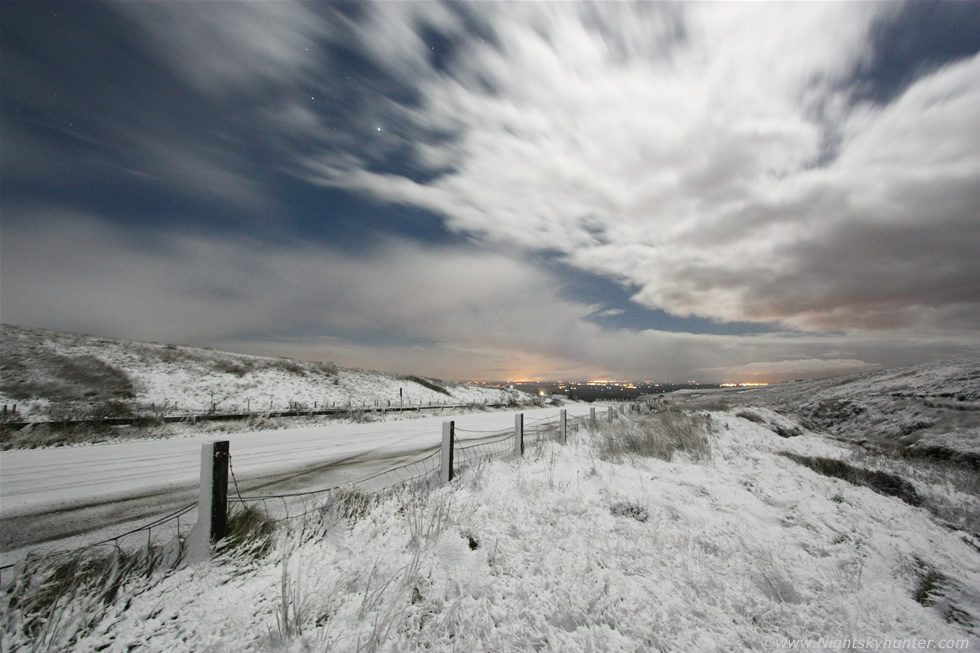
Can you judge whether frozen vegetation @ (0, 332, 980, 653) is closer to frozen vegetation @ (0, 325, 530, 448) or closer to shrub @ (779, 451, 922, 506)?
shrub @ (779, 451, 922, 506)

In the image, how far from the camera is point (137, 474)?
26.7ft

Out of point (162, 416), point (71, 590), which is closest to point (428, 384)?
point (162, 416)

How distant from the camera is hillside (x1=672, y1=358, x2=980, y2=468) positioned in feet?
35.2

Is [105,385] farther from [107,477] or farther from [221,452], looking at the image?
[221,452]

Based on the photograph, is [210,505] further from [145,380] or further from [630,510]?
[145,380]

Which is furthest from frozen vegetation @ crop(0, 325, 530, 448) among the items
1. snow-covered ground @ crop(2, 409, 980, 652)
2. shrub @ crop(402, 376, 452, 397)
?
snow-covered ground @ crop(2, 409, 980, 652)

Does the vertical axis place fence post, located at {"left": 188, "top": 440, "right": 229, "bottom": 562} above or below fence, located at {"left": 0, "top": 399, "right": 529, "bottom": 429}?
above

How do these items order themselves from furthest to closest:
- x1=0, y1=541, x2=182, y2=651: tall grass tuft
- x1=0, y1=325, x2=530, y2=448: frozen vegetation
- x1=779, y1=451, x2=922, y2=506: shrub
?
x1=0, y1=325, x2=530, y2=448: frozen vegetation, x1=779, y1=451, x2=922, y2=506: shrub, x1=0, y1=541, x2=182, y2=651: tall grass tuft

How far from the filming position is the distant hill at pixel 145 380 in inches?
754

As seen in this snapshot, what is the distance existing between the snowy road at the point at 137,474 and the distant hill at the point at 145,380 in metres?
6.43

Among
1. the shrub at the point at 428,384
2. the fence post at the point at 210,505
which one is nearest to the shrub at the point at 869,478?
the fence post at the point at 210,505

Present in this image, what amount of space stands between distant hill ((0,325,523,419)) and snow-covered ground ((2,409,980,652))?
56.3 feet

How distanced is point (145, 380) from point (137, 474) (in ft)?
73.1

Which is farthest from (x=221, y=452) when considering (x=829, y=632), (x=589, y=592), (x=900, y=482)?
(x=900, y=482)
